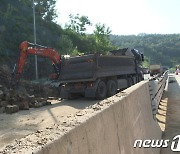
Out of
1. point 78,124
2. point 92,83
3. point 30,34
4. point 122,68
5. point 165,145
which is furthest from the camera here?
point 30,34

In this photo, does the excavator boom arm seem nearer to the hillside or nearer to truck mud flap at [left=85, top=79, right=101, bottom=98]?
truck mud flap at [left=85, top=79, right=101, bottom=98]

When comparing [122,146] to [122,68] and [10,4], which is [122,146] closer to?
[122,68]

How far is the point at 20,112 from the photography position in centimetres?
1153

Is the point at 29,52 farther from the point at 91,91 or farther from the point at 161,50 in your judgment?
the point at 161,50

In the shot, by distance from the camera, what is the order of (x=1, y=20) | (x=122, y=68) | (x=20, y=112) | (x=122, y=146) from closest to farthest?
(x=122, y=146), (x=20, y=112), (x=122, y=68), (x=1, y=20)

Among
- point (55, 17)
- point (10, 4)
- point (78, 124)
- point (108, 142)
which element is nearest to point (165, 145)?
point (108, 142)

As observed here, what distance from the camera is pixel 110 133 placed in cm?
299

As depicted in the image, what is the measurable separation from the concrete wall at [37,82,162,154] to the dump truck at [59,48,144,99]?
30.6 feet

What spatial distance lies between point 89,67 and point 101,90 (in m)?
1.26

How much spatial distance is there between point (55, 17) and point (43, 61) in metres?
22.2

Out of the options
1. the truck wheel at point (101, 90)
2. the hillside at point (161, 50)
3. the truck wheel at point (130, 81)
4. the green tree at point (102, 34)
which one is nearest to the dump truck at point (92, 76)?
the truck wheel at point (101, 90)

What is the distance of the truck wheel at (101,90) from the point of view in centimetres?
1426

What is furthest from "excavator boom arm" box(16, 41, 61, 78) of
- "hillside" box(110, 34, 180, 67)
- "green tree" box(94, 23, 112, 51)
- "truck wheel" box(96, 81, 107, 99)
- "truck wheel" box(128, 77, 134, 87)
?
"hillside" box(110, 34, 180, 67)

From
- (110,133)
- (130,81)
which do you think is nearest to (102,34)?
(130,81)
